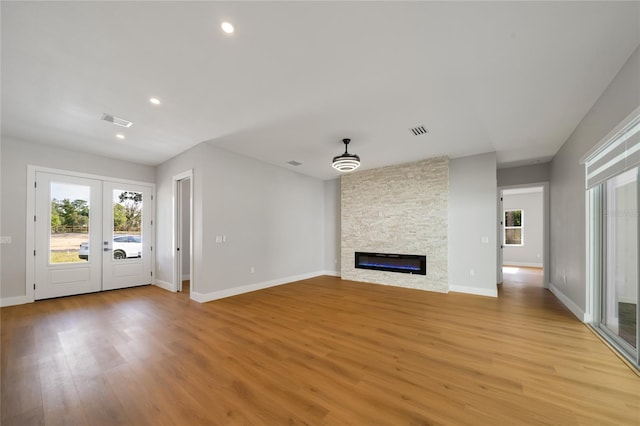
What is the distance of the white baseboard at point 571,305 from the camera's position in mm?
3590

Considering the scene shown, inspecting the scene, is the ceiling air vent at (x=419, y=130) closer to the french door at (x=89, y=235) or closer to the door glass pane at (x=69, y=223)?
the french door at (x=89, y=235)

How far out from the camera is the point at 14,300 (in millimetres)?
4438

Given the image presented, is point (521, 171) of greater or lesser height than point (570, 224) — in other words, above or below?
above

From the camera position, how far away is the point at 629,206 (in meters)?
2.79

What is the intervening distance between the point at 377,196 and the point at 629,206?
4154 millimetres

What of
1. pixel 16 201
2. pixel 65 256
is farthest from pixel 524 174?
pixel 16 201

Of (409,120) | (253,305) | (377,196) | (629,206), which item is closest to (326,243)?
(377,196)

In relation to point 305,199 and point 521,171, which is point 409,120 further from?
point 521,171

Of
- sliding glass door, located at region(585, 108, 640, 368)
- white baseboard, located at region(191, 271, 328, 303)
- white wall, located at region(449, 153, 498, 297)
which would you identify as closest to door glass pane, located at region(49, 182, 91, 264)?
white baseboard, located at region(191, 271, 328, 303)

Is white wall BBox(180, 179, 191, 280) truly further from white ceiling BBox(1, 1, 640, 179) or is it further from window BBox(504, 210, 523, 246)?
window BBox(504, 210, 523, 246)

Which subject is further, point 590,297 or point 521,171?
point 521,171

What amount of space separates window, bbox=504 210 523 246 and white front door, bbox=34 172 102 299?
1361cm

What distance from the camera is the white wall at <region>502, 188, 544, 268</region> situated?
941 cm

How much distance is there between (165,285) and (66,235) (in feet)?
7.12
